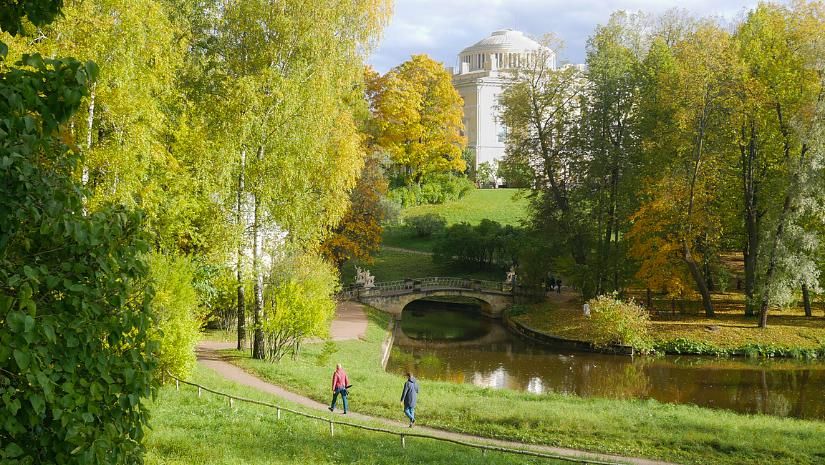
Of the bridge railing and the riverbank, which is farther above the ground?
the bridge railing

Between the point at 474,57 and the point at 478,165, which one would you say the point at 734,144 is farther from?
the point at 474,57

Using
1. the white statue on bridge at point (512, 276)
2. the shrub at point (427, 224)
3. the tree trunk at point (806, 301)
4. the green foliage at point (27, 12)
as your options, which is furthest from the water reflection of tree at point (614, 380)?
the shrub at point (427, 224)

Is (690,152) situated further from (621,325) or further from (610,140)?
(621,325)

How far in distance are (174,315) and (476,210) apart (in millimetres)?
43942

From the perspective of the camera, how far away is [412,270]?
50250 millimetres

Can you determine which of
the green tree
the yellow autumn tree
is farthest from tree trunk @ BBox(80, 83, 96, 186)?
the yellow autumn tree

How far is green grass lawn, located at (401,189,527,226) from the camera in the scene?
57.2 meters

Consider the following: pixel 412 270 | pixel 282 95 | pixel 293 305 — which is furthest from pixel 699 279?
pixel 282 95

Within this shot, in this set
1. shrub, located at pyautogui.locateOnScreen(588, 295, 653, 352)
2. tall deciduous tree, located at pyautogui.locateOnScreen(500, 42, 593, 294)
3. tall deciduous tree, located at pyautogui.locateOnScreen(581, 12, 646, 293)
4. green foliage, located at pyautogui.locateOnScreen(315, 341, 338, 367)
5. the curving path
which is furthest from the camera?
tall deciduous tree, located at pyautogui.locateOnScreen(500, 42, 593, 294)

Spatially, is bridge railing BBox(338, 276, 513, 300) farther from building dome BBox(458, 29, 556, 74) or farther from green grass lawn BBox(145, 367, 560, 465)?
building dome BBox(458, 29, 556, 74)

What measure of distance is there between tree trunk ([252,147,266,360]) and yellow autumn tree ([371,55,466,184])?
30.3 metres

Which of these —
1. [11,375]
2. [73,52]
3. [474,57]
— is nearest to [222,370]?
[73,52]

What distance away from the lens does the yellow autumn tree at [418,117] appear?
52.7 meters

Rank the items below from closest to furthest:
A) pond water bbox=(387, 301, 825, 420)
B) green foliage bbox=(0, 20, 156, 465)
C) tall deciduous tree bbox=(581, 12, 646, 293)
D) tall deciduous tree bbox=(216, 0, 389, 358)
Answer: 1. green foliage bbox=(0, 20, 156, 465)
2. tall deciduous tree bbox=(216, 0, 389, 358)
3. pond water bbox=(387, 301, 825, 420)
4. tall deciduous tree bbox=(581, 12, 646, 293)
